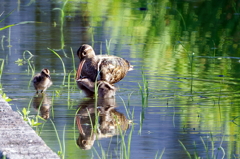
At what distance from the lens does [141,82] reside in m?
8.38

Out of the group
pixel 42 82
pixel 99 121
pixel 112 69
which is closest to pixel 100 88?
pixel 112 69

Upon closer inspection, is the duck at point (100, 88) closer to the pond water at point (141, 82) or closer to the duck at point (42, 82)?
the pond water at point (141, 82)

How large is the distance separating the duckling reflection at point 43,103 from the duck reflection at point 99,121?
0.34 m

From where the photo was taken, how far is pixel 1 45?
11258mm

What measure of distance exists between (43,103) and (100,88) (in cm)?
78

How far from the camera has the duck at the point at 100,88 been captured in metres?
7.65

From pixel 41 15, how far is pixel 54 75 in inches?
288

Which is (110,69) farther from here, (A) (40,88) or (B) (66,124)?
(B) (66,124)

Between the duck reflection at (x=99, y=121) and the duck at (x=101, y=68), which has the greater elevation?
the duck at (x=101, y=68)

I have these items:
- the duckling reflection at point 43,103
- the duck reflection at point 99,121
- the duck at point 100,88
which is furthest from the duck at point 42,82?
the duck reflection at point 99,121

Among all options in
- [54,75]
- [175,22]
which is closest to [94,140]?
[54,75]

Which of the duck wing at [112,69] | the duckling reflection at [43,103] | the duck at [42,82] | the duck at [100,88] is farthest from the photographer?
the duck wing at [112,69]

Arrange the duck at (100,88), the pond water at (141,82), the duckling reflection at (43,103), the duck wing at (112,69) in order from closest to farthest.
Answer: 1. the pond water at (141,82)
2. the duckling reflection at (43,103)
3. the duck at (100,88)
4. the duck wing at (112,69)

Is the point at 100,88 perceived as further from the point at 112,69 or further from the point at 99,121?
the point at 99,121
